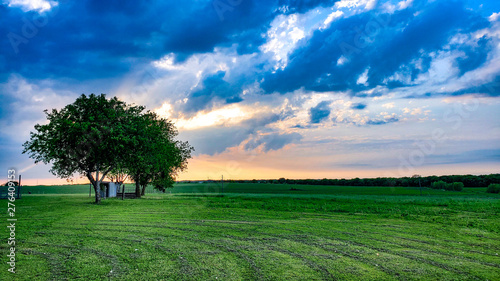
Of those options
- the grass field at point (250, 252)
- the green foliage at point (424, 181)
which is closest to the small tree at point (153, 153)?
the grass field at point (250, 252)

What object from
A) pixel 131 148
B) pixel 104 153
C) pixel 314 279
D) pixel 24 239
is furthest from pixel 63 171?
pixel 314 279

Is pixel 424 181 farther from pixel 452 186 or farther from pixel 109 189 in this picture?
pixel 109 189

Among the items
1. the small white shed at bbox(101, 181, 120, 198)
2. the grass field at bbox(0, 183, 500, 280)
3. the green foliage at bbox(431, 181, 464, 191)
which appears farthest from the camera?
the green foliage at bbox(431, 181, 464, 191)

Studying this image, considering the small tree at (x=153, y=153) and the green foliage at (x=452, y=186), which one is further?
the green foliage at (x=452, y=186)

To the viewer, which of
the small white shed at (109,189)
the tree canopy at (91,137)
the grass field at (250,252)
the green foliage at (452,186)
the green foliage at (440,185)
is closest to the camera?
the grass field at (250,252)

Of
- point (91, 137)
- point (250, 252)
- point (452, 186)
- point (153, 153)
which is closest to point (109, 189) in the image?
point (153, 153)

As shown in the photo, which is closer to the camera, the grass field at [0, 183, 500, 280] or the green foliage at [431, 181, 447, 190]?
the grass field at [0, 183, 500, 280]

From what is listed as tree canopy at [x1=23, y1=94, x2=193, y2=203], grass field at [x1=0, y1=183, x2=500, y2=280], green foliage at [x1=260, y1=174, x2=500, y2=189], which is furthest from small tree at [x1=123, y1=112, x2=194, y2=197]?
green foliage at [x1=260, y1=174, x2=500, y2=189]

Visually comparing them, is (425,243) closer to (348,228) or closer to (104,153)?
(348,228)

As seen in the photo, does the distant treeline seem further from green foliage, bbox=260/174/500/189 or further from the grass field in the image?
the grass field

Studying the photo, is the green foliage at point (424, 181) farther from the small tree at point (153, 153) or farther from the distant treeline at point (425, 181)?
A: the small tree at point (153, 153)

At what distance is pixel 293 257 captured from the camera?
8578mm

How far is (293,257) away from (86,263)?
5595mm

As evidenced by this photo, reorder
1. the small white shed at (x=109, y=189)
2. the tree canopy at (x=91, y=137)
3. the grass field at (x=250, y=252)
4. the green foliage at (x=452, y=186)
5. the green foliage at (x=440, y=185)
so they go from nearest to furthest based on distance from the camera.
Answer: the grass field at (x=250, y=252)
the tree canopy at (x=91, y=137)
the small white shed at (x=109, y=189)
the green foliage at (x=452, y=186)
the green foliage at (x=440, y=185)
